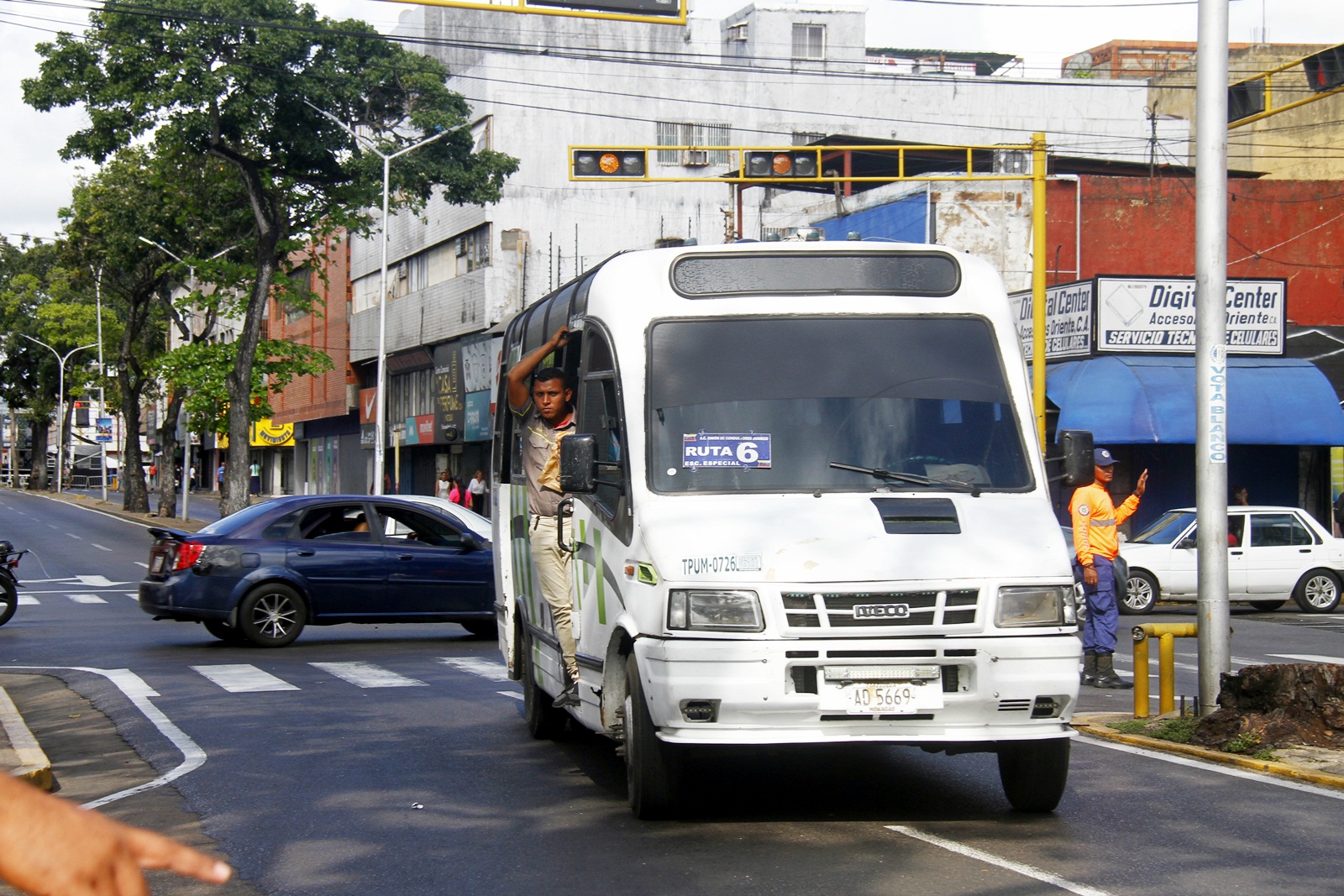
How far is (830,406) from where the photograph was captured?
293 inches

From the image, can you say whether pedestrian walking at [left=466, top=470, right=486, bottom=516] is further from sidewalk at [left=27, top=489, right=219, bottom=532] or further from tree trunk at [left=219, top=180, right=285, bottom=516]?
sidewalk at [left=27, top=489, right=219, bottom=532]

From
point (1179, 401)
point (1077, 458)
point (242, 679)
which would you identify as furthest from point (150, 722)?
point (1179, 401)

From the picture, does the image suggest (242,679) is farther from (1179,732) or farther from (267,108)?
(267,108)

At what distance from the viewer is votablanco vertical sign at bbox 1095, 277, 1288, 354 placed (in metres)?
29.1

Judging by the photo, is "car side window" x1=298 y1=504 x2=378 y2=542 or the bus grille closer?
the bus grille

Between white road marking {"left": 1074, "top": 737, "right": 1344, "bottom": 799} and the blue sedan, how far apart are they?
316 inches

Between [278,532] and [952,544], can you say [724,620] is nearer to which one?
[952,544]

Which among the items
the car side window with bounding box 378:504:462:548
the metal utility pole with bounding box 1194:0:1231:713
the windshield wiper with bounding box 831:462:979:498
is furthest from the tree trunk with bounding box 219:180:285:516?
the windshield wiper with bounding box 831:462:979:498

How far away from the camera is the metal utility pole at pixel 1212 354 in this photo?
952cm

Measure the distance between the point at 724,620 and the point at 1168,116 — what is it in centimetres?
4728

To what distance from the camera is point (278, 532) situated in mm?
16125

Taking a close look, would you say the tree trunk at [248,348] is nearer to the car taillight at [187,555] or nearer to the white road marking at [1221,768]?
the car taillight at [187,555]

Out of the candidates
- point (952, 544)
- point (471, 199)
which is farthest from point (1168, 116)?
point (952, 544)

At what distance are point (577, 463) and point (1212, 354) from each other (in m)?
4.40
